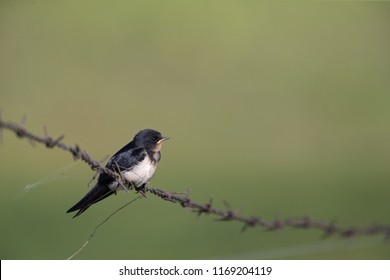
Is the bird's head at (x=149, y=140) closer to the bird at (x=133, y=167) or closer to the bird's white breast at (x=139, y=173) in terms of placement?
the bird at (x=133, y=167)

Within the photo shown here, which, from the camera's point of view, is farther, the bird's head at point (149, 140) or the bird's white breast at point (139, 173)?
the bird's head at point (149, 140)

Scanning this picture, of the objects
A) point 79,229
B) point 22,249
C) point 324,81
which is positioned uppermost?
point 324,81

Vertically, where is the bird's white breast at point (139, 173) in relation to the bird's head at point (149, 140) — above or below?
below

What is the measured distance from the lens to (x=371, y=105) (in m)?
12.8

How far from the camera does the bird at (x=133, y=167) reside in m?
4.00

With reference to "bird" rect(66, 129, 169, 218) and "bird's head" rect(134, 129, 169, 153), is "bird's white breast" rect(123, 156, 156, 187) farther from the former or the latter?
"bird's head" rect(134, 129, 169, 153)

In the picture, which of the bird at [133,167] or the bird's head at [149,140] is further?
the bird's head at [149,140]

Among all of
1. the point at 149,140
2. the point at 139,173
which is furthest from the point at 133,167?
the point at 149,140

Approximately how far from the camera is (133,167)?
4.12 m

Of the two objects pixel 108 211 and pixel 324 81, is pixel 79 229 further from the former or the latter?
pixel 324 81

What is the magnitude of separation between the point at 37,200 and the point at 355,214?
11.1 feet

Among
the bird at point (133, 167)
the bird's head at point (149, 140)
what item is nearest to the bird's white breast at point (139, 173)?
the bird at point (133, 167)

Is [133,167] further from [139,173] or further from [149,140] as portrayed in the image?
[149,140]
